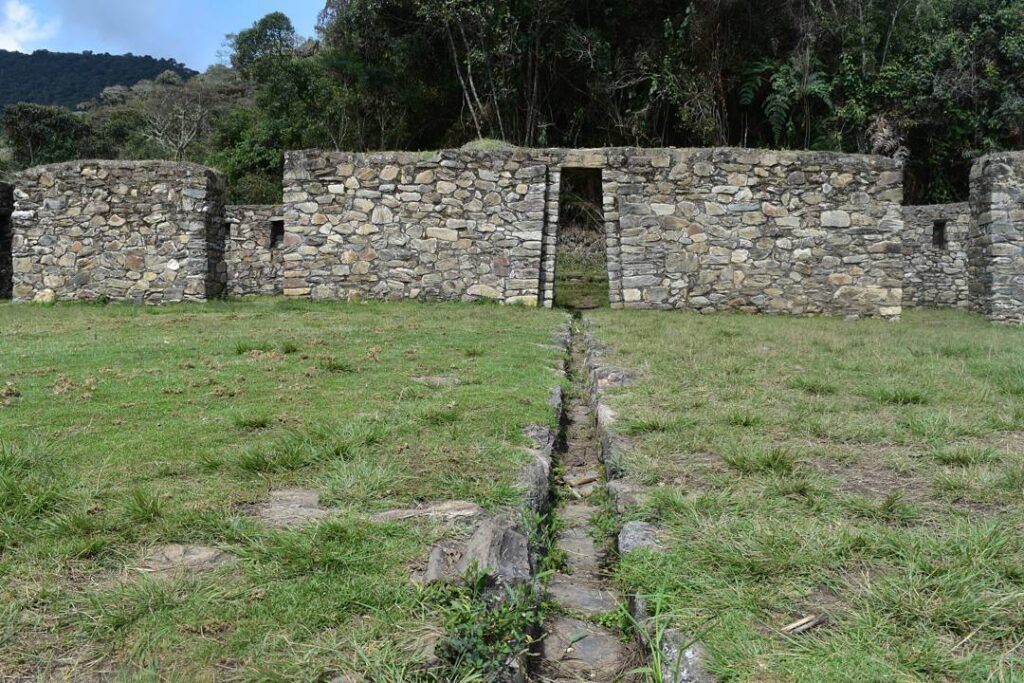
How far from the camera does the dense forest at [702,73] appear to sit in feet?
59.4

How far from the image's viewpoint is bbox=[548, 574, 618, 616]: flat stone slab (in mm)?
2262

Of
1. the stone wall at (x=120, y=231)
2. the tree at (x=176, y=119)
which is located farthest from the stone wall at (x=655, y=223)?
the tree at (x=176, y=119)

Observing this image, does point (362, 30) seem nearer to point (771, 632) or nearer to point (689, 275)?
point (689, 275)

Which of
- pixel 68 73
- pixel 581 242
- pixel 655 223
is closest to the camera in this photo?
pixel 655 223

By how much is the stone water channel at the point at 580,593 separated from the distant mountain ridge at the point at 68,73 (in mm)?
79929

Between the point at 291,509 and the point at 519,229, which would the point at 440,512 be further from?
the point at 519,229

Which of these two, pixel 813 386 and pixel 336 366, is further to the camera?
pixel 336 366

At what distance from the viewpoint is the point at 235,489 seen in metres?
2.70

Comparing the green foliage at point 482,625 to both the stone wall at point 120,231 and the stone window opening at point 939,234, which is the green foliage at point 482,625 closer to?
the stone wall at point 120,231

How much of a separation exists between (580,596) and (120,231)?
443 inches

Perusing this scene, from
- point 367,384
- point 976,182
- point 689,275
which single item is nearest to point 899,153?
point 976,182

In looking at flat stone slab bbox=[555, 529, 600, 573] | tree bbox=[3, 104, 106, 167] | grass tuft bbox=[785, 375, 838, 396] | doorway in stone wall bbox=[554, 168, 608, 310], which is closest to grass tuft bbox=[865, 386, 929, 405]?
grass tuft bbox=[785, 375, 838, 396]

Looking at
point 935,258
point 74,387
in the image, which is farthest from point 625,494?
point 935,258

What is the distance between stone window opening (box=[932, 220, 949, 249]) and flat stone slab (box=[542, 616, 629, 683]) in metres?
16.4
